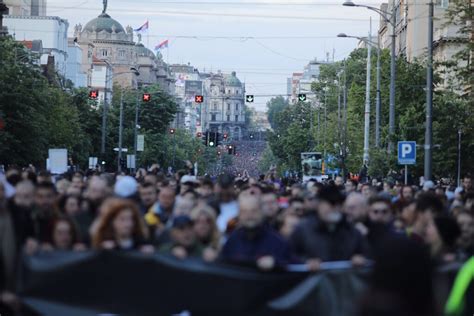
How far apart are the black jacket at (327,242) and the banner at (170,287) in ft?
1.24

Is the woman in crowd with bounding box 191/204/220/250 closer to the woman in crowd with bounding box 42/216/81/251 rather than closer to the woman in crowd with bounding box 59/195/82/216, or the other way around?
the woman in crowd with bounding box 42/216/81/251

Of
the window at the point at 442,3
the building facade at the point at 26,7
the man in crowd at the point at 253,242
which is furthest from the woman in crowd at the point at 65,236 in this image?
the building facade at the point at 26,7

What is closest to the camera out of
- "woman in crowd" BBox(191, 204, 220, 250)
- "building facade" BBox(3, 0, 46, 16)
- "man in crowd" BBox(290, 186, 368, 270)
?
→ "man in crowd" BBox(290, 186, 368, 270)

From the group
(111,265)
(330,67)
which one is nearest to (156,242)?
(111,265)

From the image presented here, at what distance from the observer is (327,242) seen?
12711mm

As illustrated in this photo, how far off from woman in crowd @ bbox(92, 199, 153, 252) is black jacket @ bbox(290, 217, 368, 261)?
4.32 feet

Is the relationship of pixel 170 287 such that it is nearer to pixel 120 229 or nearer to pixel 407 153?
pixel 120 229

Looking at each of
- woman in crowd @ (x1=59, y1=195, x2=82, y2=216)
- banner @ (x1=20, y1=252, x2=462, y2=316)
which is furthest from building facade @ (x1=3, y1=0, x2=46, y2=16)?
banner @ (x1=20, y1=252, x2=462, y2=316)

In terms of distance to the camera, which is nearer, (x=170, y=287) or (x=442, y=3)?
(x=170, y=287)

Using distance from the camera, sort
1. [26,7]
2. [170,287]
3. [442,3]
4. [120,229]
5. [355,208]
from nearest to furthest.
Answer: [170,287] < [120,229] < [355,208] < [442,3] < [26,7]

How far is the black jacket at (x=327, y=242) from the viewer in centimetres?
1269

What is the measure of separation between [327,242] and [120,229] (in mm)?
1717

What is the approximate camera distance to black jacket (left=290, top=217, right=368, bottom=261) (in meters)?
12.7

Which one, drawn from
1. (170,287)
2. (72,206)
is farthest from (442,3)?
(170,287)
